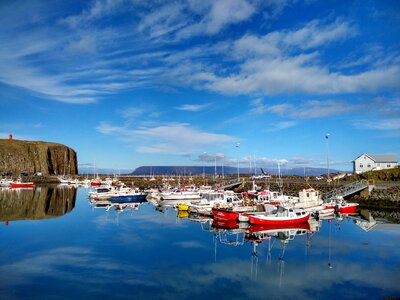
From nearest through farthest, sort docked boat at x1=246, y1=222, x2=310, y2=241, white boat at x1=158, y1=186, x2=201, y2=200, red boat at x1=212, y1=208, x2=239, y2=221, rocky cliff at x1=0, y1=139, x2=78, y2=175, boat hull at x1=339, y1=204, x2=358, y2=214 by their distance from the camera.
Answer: docked boat at x1=246, y1=222, x2=310, y2=241
red boat at x1=212, y1=208, x2=239, y2=221
boat hull at x1=339, y1=204, x2=358, y2=214
white boat at x1=158, y1=186, x2=201, y2=200
rocky cliff at x1=0, y1=139, x2=78, y2=175

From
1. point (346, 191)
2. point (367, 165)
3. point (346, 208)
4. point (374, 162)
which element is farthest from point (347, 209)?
point (367, 165)

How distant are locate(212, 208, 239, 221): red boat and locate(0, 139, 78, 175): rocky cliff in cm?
13698

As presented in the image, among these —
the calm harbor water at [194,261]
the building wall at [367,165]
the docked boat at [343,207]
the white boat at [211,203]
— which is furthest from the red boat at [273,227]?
the building wall at [367,165]

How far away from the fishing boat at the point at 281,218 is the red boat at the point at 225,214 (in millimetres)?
2450

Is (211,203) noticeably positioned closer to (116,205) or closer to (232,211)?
(232,211)

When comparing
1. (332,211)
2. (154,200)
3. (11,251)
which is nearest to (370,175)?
(332,211)

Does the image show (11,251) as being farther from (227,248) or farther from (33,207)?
(33,207)

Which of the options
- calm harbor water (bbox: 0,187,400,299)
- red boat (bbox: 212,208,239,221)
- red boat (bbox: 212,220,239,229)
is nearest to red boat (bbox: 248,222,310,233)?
calm harbor water (bbox: 0,187,400,299)

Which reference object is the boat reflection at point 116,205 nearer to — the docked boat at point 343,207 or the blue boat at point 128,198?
the blue boat at point 128,198

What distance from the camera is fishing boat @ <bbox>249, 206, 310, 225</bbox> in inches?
1327

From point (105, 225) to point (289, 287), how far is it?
24318 mm

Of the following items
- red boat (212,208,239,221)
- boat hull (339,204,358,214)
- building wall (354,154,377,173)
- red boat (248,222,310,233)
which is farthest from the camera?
building wall (354,154,377,173)

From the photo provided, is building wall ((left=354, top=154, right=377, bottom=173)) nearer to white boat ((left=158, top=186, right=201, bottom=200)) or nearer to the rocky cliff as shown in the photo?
white boat ((left=158, top=186, right=201, bottom=200))

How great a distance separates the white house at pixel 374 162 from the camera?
8507cm
